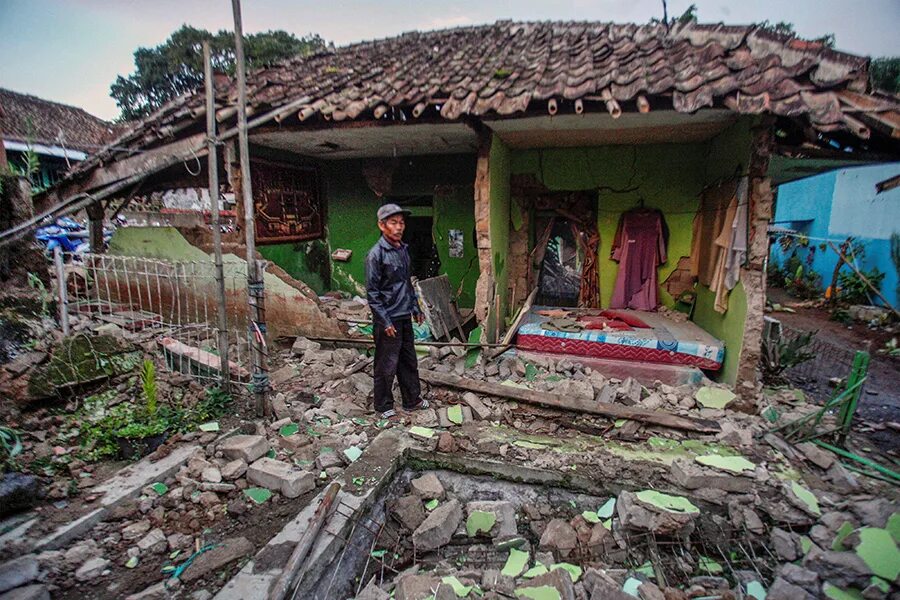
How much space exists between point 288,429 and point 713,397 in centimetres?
500

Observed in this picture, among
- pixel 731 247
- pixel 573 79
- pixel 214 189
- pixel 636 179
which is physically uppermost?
pixel 573 79

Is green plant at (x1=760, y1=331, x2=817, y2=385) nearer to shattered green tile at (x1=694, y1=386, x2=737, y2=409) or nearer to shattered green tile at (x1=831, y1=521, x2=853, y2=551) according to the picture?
shattered green tile at (x1=694, y1=386, x2=737, y2=409)

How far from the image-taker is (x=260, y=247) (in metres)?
7.84

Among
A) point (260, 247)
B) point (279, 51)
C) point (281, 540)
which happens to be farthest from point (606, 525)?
point (279, 51)

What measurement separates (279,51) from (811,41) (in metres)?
22.7

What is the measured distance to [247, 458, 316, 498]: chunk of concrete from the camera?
3.54 metres

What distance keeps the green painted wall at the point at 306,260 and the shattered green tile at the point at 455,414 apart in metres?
4.93

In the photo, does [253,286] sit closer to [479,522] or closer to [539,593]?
[479,522]

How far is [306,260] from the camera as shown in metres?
9.09

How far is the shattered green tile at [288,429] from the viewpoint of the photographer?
14.6ft

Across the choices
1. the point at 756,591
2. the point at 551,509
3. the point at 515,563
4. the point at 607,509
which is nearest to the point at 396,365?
the point at 551,509

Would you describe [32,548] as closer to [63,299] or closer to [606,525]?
[63,299]

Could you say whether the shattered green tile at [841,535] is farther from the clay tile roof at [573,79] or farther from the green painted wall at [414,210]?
the green painted wall at [414,210]

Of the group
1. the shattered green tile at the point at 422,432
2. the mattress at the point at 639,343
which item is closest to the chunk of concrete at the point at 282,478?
the shattered green tile at the point at 422,432
